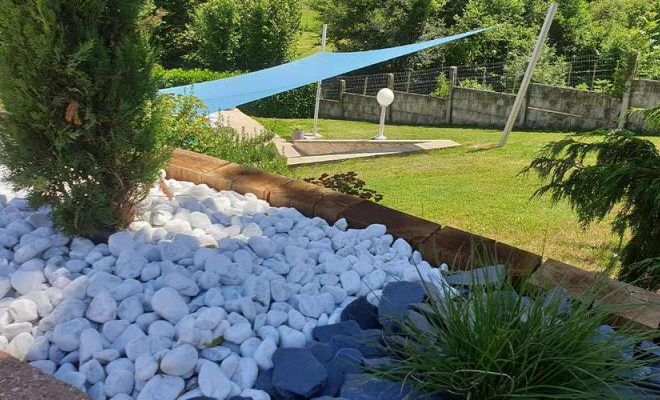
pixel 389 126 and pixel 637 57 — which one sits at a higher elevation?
pixel 637 57

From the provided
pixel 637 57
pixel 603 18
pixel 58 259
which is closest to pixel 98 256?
pixel 58 259

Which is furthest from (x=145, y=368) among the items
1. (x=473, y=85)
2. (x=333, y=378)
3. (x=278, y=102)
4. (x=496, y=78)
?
(x=278, y=102)

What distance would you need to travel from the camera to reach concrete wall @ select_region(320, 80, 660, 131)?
472 inches

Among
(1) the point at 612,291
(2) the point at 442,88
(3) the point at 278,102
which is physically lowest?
(1) the point at 612,291

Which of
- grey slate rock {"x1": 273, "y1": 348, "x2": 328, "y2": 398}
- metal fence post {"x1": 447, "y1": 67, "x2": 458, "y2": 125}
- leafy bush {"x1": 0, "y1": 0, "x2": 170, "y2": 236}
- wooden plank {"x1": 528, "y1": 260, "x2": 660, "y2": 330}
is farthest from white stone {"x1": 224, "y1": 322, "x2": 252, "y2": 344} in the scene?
metal fence post {"x1": 447, "y1": 67, "x2": 458, "y2": 125}

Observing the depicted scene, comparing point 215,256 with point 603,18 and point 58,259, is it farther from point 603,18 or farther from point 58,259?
point 603,18

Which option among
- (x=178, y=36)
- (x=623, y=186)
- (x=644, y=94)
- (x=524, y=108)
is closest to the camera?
(x=623, y=186)

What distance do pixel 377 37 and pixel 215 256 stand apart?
18.1 metres

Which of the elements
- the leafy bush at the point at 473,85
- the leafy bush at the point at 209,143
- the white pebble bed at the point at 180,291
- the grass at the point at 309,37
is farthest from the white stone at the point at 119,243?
the grass at the point at 309,37

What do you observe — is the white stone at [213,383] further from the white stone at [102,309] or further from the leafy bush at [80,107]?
the leafy bush at [80,107]

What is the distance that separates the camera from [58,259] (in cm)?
223

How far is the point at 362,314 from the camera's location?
2006 millimetres

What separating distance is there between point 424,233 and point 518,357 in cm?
103

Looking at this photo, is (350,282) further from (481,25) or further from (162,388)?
(481,25)
